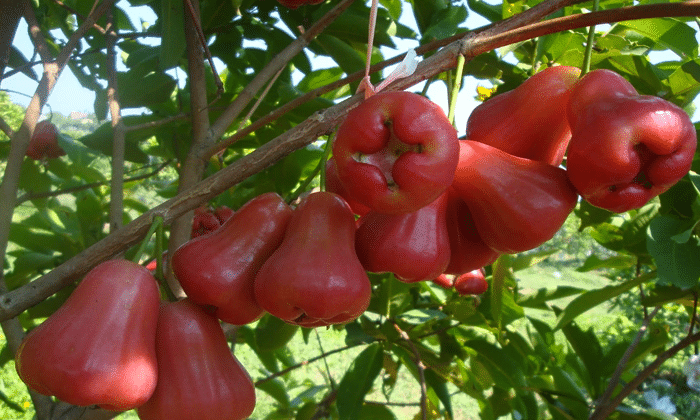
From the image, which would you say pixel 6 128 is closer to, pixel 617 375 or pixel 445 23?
pixel 445 23

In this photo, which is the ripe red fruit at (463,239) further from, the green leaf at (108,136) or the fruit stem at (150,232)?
the green leaf at (108,136)

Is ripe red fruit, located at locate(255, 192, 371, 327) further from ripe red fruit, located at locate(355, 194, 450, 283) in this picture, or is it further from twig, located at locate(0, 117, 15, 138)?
twig, located at locate(0, 117, 15, 138)

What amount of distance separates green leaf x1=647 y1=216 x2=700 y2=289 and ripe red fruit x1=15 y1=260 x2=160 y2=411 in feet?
2.41

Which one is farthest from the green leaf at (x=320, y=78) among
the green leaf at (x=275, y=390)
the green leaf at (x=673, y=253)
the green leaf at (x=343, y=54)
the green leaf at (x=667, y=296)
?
the green leaf at (x=275, y=390)

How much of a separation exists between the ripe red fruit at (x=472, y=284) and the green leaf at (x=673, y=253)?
613mm

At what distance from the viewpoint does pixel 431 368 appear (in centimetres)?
145

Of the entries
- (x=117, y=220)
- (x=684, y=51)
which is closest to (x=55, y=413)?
(x=117, y=220)

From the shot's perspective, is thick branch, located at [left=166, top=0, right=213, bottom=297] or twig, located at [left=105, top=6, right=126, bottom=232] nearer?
thick branch, located at [left=166, top=0, right=213, bottom=297]

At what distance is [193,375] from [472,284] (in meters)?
1.03

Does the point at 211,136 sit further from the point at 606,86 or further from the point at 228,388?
the point at 606,86

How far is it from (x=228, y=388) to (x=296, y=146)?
277 millimetres

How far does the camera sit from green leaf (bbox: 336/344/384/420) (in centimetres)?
126

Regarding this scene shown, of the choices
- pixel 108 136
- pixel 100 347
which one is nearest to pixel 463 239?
pixel 100 347

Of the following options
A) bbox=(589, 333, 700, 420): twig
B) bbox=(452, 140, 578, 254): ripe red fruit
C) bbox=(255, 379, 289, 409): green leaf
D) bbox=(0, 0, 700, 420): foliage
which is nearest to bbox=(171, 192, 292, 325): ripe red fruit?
bbox=(0, 0, 700, 420): foliage
